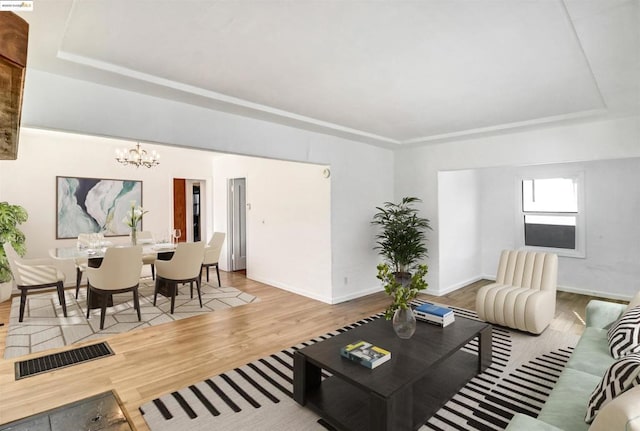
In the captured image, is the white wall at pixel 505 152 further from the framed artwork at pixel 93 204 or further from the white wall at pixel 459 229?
the framed artwork at pixel 93 204

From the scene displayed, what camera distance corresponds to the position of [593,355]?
229cm

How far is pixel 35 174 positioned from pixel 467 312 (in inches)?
293

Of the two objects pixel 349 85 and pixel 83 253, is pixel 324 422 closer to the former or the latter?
pixel 349 85

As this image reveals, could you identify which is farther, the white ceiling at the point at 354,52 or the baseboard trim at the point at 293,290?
the baseboard trim at the point at 293,290

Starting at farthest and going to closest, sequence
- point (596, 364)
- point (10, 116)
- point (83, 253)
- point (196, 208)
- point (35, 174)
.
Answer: point (196, 208), point (35, 174), point (83, 253), point (596, 364), point (10, 116)

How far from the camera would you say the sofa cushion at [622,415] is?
1.08 metres

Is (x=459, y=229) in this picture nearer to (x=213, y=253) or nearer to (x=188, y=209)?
(x=213, y=253)

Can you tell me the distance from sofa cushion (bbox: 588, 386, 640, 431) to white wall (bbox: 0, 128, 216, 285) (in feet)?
21.5

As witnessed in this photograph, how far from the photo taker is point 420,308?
3088 millimetres

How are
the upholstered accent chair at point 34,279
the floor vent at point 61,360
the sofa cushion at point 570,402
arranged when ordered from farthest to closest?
the upholstered accent chair at point 34,279 < the floor vent at point 61,360 < the sofa cushion at point 570,402

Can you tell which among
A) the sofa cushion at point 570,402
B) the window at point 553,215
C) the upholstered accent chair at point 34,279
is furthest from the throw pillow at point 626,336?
the upholstered accent chair at point 34,279

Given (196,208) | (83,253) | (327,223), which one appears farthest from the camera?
(196,208)

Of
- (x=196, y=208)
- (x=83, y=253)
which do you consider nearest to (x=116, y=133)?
(x=83, y=253)

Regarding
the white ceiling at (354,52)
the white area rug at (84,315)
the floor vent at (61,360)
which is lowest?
the floor vent at (61,360)
